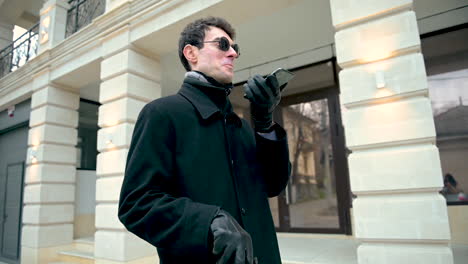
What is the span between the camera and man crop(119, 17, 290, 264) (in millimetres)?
1061

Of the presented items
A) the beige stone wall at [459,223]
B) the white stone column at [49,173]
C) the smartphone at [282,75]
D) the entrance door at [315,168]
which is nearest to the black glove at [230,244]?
the smartphone at [282,75]

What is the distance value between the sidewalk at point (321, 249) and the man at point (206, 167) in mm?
3359

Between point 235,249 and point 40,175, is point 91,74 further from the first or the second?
point 235,249

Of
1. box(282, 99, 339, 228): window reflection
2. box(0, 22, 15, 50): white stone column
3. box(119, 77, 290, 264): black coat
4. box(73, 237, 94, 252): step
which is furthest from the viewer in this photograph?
box(0, 22, 15, 50): white stone column

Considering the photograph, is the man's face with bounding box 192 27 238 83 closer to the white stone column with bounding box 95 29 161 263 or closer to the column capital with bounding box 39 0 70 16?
the white stone column with bounding box 95 29 161 263

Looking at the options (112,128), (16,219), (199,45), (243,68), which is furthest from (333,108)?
(16,219)

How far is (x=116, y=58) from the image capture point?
5.74 metres

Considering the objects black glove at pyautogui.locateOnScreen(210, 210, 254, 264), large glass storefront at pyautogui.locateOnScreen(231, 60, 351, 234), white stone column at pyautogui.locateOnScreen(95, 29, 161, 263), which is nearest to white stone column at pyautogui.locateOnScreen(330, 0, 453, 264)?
black glove at pyautogui.locateOnScreen(210, 210, 254, 264)

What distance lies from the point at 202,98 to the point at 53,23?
26.0ft

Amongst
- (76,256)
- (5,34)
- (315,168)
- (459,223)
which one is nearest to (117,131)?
(76,256)

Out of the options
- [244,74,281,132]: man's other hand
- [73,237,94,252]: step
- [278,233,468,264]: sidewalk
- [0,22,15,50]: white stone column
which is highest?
[0,22,15,50]: white stone column

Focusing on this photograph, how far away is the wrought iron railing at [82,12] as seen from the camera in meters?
7.04

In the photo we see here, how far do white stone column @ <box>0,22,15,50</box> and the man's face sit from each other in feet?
43.5

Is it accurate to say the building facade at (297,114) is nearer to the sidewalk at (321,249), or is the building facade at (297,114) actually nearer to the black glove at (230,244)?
the sidewalk at (321,249)
